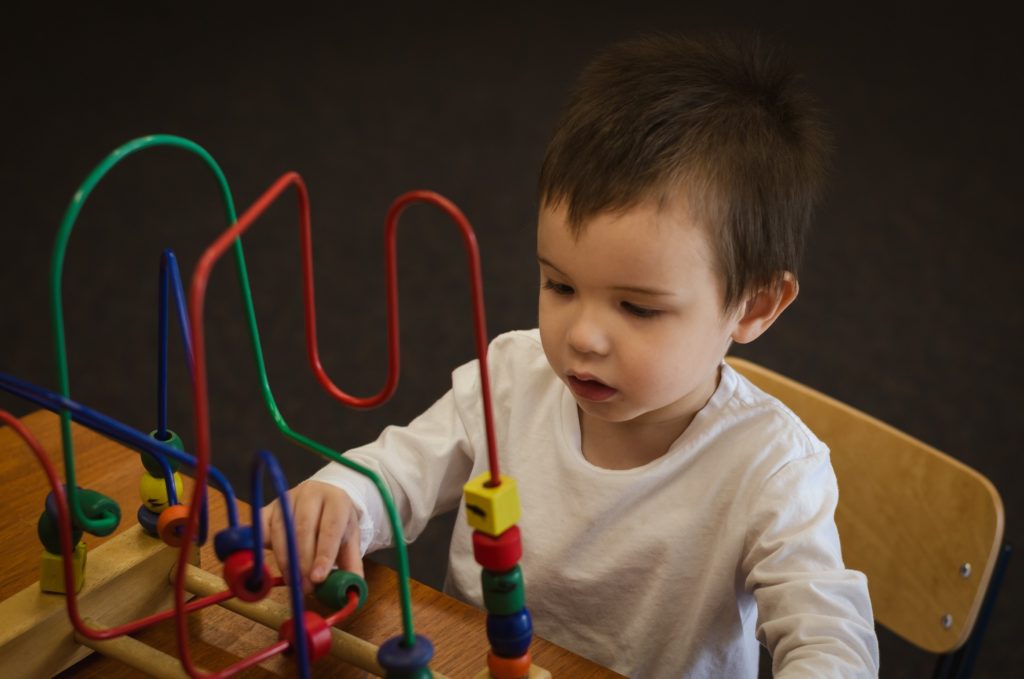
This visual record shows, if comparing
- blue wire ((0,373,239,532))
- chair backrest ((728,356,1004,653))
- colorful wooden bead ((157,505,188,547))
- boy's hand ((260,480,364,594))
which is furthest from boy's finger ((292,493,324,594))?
chair backrest ((728,356,1004,653))

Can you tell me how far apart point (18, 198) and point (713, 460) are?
228 cm

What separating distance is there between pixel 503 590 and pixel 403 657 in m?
0.07

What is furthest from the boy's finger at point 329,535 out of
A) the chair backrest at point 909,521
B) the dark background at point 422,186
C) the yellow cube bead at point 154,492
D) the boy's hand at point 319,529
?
the dark background at point 422,186

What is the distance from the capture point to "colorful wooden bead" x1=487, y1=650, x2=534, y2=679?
682 mm

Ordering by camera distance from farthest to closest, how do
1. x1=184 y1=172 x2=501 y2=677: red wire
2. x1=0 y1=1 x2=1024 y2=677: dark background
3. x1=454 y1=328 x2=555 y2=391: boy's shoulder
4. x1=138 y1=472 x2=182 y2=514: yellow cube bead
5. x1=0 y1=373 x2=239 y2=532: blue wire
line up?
x1=0 y1=1 x2=1024 y2=677: dark background
x1=454 y1=328 x2=555 y2=391: boy's shoulder
x1=138 y1=472 x2=182 y2=514: yellow cube bead
x1=0 y1=373 x2=239 y2=532: blue wire
x1=184 y1=172 x2=501 y2=677: red wire

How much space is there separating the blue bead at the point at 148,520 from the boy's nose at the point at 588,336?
321mm

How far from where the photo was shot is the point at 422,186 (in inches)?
111

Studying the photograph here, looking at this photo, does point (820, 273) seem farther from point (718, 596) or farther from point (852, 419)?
point (718, 596)

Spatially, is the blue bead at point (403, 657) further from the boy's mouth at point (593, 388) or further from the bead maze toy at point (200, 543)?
the boy's mouth at point (593, 388)

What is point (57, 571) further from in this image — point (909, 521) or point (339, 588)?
point (909, 521)

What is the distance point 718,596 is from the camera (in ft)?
3.06

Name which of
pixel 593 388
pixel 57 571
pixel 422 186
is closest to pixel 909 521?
pixel 593 388

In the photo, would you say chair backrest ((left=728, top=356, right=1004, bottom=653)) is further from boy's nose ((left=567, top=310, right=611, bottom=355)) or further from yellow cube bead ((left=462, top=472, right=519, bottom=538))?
yellow cube bead ((left=462, top=472, right=519, bottom=538))

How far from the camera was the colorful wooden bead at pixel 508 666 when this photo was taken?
0.68m
